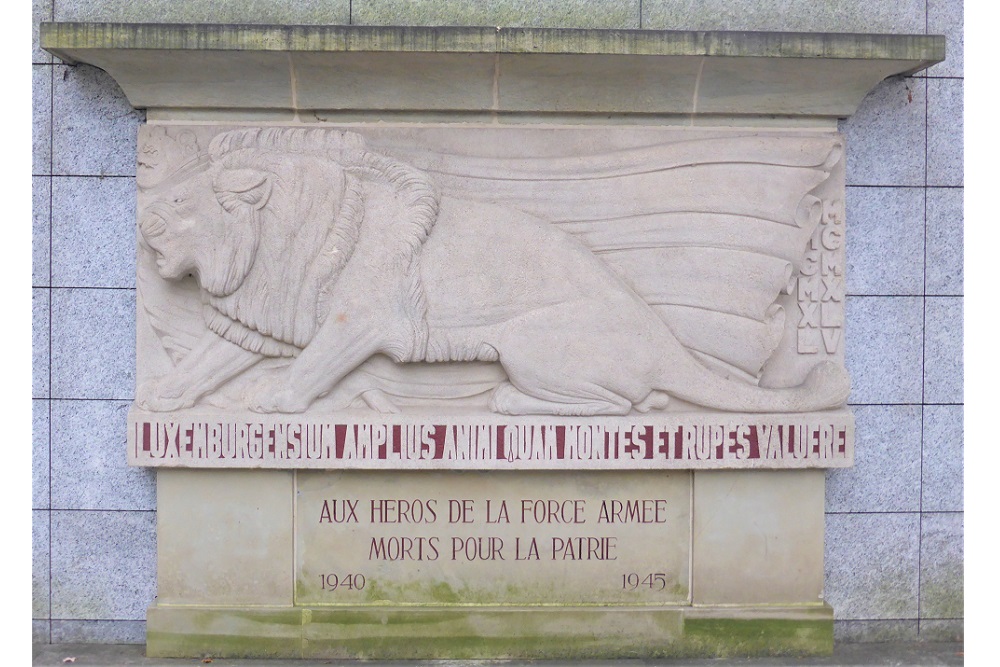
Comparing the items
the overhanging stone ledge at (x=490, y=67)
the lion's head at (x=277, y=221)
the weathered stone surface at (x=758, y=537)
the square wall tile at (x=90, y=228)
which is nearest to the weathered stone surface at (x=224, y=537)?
the lion's head at (x=277, y=221)

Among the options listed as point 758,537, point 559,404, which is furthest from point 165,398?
point 758,537

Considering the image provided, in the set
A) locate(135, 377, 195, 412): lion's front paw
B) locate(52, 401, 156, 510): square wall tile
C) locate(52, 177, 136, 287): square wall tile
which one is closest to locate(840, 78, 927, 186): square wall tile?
locate(135, 377, 195, 412): lion's front paw

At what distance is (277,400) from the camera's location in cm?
525

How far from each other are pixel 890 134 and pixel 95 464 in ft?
14.6

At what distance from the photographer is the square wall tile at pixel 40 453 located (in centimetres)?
549

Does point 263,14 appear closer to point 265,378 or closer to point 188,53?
point 188,53

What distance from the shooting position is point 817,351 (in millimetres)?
5508

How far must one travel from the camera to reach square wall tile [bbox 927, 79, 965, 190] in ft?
18.4

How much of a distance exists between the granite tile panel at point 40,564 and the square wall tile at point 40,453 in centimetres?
9

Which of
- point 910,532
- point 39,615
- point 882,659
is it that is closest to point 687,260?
point 910,532

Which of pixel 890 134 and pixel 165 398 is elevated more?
pixel 890 134

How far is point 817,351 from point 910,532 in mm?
1108

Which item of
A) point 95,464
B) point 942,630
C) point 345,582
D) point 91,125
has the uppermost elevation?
point 91,125

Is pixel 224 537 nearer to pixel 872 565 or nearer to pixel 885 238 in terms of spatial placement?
pixel 872 565
